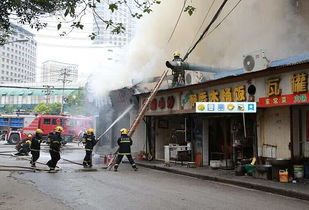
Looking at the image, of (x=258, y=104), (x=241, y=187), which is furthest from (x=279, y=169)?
(x=258, y=104)

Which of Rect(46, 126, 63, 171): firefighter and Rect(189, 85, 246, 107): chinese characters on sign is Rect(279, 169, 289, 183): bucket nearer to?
Rect(189, 85, 246, 107): chinese characters on sign

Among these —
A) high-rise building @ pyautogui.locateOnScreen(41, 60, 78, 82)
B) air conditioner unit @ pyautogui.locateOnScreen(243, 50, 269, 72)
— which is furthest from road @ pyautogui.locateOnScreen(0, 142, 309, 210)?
high-rise building @ pyautogui.locateOnScreen(41, 60, 78, 82)

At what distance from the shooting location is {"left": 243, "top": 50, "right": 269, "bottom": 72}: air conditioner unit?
1012cm

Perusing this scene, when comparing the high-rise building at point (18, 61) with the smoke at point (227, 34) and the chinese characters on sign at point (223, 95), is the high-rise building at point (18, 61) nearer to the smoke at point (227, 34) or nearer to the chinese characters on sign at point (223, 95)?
the smoke at point (227, 34)

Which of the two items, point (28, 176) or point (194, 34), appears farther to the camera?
point (194, 34)

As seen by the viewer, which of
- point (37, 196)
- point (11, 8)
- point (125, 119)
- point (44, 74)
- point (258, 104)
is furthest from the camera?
point (44, 74)

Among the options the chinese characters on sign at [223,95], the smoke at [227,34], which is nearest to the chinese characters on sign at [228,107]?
the chinese characters on sign at [223,95]

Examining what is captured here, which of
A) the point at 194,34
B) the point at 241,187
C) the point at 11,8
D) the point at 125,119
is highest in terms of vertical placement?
the point at 194,34

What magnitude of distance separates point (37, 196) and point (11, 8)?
13.1 feet

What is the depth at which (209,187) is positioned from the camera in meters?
9.29

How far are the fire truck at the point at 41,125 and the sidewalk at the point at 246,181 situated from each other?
63.8ft

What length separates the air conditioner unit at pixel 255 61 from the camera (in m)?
10.1

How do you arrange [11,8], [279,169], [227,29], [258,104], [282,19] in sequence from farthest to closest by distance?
[227,29] → [282,19] → [258,104] → [279,169] → [11,8]

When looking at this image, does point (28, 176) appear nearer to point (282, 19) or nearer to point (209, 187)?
point (209, 187)
